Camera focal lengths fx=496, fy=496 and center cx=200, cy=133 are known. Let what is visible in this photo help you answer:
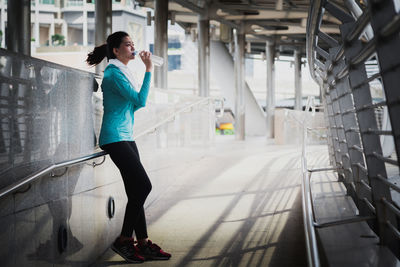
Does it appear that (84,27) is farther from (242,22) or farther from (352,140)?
(352,140)

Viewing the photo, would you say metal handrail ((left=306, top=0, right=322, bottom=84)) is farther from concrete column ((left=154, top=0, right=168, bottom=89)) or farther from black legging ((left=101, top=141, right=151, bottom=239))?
concrete column ((left=154, top=0, right=168, bottom=89))

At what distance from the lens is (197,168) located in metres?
8.36

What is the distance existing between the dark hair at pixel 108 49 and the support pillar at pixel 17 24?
6513 mm

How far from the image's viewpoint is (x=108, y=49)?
331 cm

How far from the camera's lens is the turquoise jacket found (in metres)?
3.12

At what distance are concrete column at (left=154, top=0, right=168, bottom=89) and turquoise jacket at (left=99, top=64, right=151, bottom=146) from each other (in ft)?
41.5

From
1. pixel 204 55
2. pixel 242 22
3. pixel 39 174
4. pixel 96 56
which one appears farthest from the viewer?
pixel 242 22

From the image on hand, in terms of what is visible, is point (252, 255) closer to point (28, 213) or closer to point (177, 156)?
point (28, 213)

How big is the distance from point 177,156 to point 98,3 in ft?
20.5

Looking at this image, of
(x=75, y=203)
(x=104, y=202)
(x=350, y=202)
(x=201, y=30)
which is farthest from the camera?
(x=201, y=30)

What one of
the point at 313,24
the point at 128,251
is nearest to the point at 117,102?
the point at 128,251

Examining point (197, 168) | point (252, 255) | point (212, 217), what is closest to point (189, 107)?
point (197, 168)

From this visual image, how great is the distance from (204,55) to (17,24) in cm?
1030

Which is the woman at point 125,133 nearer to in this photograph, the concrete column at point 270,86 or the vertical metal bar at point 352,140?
the vertical metal bar at point 352,140
